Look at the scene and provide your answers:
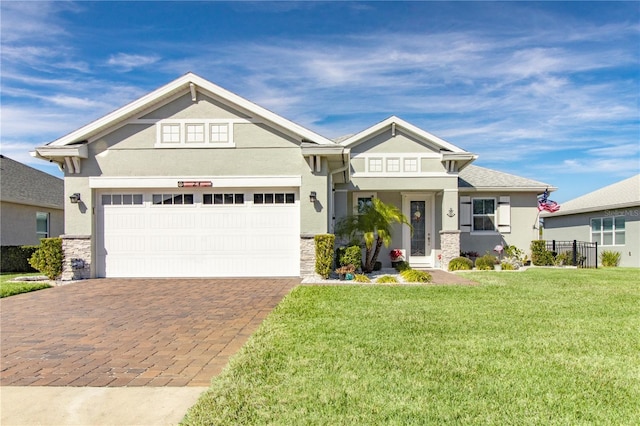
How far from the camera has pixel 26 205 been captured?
804 inches

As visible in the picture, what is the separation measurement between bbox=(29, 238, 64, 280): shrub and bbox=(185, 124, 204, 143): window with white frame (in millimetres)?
4975

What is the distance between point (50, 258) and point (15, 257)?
20.3 feet

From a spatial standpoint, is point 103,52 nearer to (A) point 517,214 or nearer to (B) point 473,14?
(B) point 473,14

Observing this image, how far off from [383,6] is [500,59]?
16.4 ft

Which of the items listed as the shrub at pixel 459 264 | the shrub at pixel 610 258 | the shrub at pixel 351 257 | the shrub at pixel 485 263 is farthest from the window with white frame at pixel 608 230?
the shrub at pixel 351 257

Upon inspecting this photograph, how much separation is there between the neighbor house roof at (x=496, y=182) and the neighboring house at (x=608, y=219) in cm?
348

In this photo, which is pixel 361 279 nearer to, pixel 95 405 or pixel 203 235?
pixel 203 235

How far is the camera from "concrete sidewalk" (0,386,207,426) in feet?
12.8

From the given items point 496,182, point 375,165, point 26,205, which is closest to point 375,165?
point 375,165

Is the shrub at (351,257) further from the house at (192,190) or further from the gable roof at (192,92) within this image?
the gable roof at (192,92)

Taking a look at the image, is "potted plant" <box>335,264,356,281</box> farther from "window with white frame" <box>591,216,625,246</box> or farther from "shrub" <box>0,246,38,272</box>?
"window with white frame" <box>591,216,625,246</box>

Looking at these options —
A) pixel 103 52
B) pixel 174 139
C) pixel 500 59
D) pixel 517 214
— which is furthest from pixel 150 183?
pixel 517 214

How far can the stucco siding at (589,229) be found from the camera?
19.9 m

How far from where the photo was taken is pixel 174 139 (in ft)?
46.0
